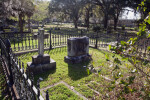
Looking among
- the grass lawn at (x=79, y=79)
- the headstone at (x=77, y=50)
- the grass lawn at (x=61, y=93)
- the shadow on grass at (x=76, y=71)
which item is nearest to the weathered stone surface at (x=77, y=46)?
the headstone at (x=77, y=50)

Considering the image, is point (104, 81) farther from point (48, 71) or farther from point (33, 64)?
point (33, 64)

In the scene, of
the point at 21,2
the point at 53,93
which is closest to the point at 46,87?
the point at 53,93

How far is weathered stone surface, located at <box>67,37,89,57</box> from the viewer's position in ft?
21.7

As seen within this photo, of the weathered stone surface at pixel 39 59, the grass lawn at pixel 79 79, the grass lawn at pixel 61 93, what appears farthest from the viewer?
the weathered stone surface at pixel 39 59

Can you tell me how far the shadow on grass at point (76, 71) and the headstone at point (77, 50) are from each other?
1.19 ft

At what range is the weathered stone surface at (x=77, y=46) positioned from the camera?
662 cm

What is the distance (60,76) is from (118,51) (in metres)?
3.49

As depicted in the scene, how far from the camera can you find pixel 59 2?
3191 centimetres

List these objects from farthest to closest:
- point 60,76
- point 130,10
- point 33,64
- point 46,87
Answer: point 130,10 < point 33,64 < point 60,76 < point 46,87

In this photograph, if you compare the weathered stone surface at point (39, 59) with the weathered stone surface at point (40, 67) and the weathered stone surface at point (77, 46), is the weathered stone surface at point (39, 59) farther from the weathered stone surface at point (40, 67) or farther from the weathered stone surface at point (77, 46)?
the weathered stone surface at point (77, 46)

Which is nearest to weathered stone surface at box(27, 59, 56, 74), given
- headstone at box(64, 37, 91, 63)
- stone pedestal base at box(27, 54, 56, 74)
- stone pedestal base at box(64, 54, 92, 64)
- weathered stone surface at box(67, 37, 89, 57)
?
stone pedestal base at box(27, 54, 56, 74)

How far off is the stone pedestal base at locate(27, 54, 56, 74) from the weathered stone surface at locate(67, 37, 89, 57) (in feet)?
4.62

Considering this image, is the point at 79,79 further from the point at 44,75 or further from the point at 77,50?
the point at 77,50

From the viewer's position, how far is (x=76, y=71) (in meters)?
5.60
